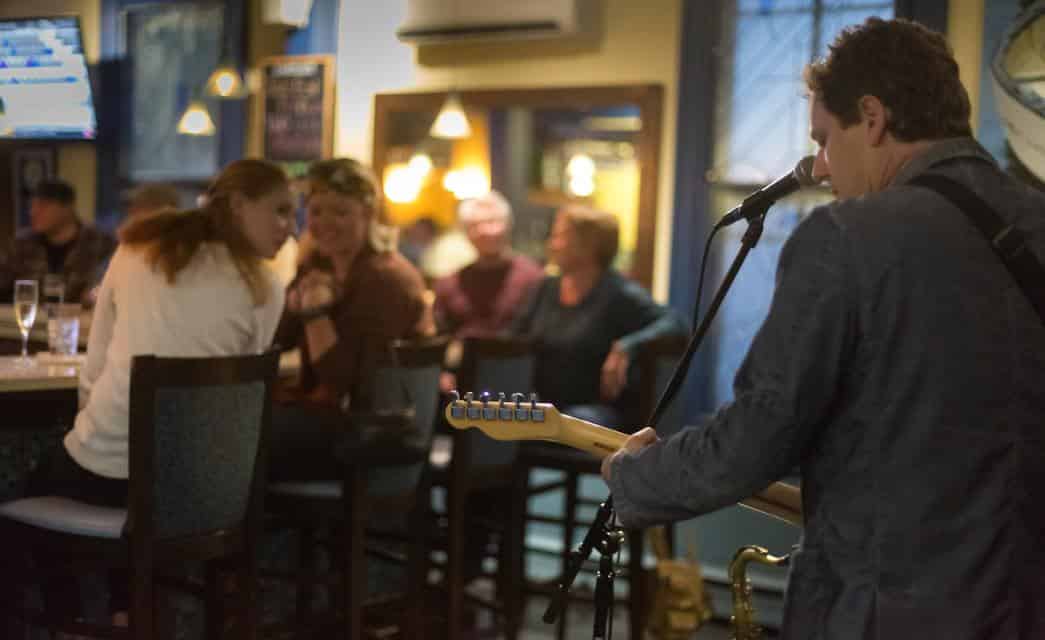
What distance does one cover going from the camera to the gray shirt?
1.51 meters

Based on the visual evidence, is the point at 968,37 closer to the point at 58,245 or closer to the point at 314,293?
the point at 314,293

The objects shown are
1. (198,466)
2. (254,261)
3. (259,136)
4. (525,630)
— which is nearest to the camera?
(198,466)

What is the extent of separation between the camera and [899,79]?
5.22 feet

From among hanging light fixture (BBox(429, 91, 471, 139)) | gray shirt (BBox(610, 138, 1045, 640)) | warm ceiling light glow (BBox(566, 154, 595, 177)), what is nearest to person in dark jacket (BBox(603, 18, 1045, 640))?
gray shirt (BBox(610, 138, 1045, 640))

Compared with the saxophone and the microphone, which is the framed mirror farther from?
the microphone

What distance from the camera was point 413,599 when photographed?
145 inches

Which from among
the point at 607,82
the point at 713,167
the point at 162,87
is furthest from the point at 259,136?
the point at 713,167

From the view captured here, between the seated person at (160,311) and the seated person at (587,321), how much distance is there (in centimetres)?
159

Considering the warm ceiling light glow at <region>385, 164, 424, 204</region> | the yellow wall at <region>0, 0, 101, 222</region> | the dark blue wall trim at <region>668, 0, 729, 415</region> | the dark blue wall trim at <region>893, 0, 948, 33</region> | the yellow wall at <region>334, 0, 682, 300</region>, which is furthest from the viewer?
the yellow wall at <region>0, 0, 101, 222</region>

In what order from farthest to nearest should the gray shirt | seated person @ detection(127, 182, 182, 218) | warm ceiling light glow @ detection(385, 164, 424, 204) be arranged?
warm ceiling light glow @ detection(385, 164, 424, 204)
seated person @ detection(127, 182, 182, 218)
the gray shirt

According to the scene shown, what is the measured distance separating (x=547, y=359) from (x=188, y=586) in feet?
7.10

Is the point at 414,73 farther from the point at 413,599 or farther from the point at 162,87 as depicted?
the point at 413,599

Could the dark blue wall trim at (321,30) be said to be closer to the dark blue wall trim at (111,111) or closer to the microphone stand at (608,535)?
the dark blue wall trim at (111,111)

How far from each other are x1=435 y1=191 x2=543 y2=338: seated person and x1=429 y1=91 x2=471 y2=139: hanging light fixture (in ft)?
1.04
